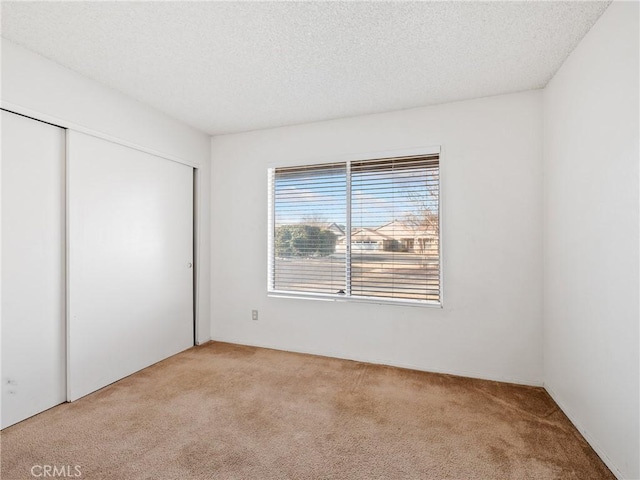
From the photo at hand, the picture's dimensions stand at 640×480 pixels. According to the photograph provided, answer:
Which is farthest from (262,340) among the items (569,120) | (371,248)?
(569,120)

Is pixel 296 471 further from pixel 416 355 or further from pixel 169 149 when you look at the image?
pixel 169 149

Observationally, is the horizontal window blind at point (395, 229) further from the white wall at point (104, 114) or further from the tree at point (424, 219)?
the white wall at point (104, 114)

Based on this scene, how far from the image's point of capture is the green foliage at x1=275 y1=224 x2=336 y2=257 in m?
3.40

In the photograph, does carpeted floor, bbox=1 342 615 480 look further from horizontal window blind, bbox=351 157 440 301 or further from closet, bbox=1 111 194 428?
horizontal window blind, bbox=351 157 440 301

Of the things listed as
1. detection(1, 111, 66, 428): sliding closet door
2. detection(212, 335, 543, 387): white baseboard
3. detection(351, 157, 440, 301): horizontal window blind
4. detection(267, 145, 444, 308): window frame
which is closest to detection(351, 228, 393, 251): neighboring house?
detection(351, 157, 440, 301): horizontal window blind

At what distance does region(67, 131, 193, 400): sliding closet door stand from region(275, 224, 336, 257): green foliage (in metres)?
1.09

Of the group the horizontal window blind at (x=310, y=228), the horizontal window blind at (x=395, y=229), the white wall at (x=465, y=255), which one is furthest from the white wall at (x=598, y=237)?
the horizontal window blind at (x=310, y=228)

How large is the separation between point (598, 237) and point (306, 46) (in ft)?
7.17

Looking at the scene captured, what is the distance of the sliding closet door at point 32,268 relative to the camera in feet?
6.73

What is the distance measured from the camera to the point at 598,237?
183cm

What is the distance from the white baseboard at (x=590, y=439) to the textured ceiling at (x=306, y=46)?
8.24 feet

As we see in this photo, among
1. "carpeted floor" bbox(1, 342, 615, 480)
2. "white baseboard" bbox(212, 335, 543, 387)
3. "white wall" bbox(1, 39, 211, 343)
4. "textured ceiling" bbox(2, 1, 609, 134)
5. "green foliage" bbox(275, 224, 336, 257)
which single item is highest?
"textured ceiling" bbox(2, 1, 609, 134)

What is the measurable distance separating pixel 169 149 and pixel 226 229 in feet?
3.52

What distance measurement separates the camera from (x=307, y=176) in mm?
3480
